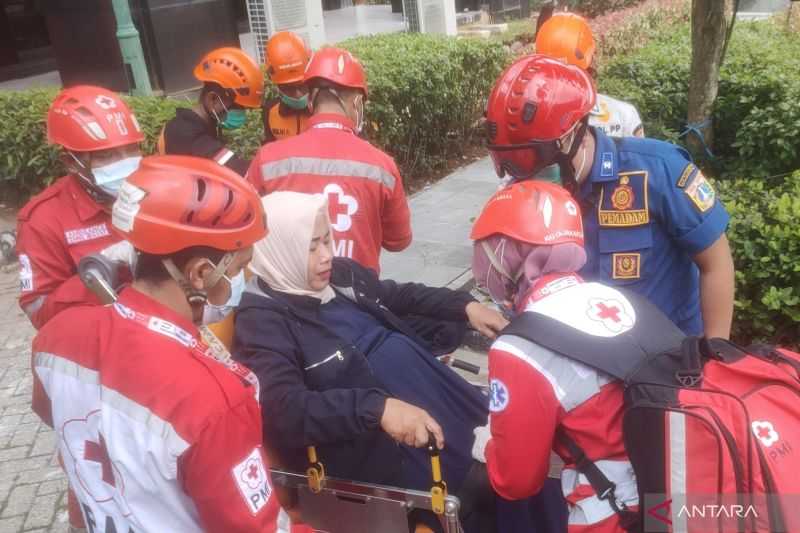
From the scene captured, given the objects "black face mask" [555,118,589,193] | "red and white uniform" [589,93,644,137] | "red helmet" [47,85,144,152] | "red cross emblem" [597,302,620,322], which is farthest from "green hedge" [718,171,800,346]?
"red helmet" [47,85,144,152]

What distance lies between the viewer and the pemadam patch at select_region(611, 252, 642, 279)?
2.58 metres

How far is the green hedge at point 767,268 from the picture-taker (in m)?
3.82

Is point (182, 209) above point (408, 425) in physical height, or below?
above

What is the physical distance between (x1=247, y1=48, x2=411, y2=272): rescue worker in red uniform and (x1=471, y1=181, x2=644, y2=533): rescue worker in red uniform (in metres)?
1.47

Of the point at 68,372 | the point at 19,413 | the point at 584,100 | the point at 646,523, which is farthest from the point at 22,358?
the point at 646,523

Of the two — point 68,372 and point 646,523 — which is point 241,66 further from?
point 646,523

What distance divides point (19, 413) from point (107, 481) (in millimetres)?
3706

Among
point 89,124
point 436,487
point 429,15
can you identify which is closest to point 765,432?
point 436,487

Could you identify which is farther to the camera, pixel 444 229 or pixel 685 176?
pixel 444 229

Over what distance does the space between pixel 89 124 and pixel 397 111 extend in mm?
5449

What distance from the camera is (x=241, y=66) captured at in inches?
181

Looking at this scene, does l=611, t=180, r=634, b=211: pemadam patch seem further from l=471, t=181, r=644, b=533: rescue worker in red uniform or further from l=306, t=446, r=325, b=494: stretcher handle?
l=306, t=446, r=325, b=494: stretcher handle

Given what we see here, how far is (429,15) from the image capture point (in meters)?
16.3

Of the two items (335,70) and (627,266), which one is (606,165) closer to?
(627,266)
